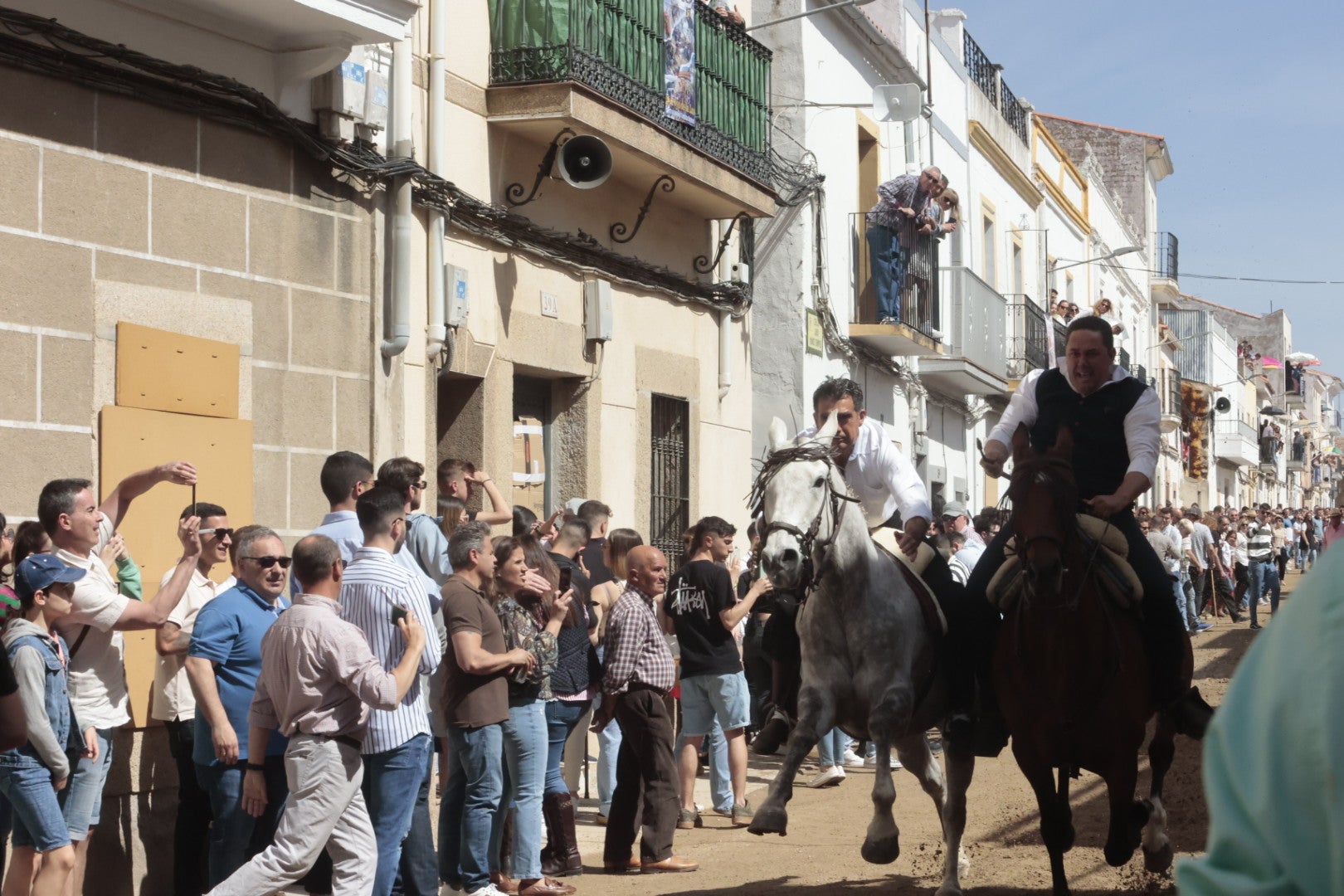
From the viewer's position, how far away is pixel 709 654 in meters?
10.2

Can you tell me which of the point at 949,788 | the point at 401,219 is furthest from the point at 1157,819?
the point at 401,219

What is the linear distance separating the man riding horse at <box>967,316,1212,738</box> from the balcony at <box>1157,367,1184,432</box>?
40916 millimetres

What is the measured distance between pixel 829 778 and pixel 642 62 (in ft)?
19.6

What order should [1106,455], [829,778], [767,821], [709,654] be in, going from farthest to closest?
1. [829,778]
2. [709,654]
3. [1106,455]
4. [767,821]

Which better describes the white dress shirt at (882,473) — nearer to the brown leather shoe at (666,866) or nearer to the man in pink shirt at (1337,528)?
the man in pink shirt at (1337,528)

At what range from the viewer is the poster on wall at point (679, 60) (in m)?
13.7

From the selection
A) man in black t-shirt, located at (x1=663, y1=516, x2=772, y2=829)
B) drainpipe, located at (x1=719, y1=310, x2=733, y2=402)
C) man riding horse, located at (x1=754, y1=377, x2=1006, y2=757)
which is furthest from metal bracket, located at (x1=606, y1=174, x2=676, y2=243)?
man riding horse, located at (x1=754, y1=377, x2=1006, y2=757)

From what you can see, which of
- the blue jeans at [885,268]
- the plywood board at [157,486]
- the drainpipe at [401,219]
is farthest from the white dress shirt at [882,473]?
the blue jeans at [885,268]

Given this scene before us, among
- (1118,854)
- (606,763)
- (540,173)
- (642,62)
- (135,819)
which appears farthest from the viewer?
(642,62)

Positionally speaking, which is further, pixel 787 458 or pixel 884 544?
pixel 884 544

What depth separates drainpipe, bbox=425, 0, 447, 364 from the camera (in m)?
11.1

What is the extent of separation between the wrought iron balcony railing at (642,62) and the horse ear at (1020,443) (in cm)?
598

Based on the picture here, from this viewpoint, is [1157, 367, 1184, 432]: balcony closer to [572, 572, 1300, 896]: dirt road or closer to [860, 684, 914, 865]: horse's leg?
[572, 572, 1300, 896]: dirt road

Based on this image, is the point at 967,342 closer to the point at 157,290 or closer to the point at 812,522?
the point at 157,290
